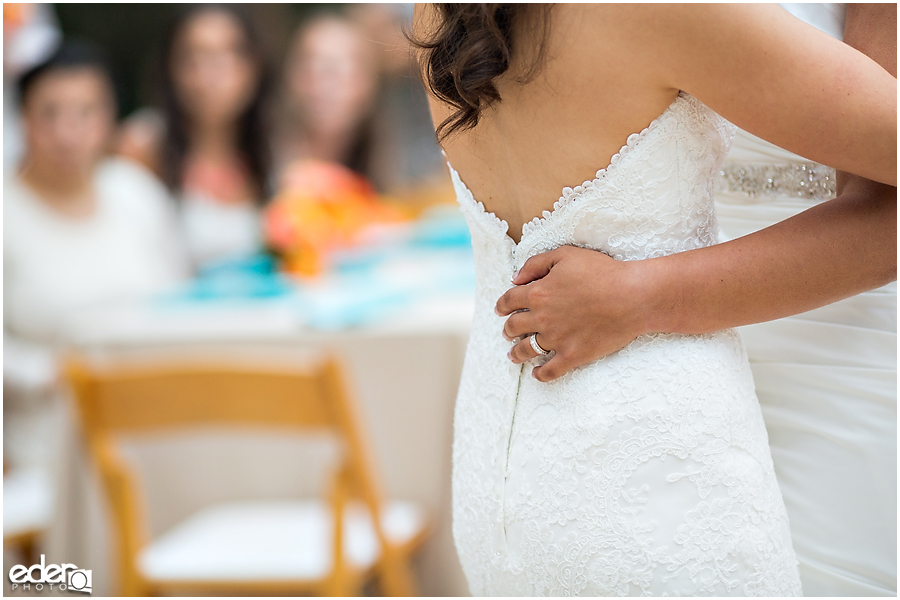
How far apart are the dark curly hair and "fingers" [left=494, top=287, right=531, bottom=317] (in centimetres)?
20

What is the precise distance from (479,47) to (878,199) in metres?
0.46

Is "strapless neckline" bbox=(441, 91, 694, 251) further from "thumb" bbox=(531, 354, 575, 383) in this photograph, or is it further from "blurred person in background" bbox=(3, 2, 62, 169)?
"blurred person in background" bbox=(3, 2, 62, 169)

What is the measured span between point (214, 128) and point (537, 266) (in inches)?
129

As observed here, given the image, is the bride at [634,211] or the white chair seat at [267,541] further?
→ the white chair seat at [267,541]

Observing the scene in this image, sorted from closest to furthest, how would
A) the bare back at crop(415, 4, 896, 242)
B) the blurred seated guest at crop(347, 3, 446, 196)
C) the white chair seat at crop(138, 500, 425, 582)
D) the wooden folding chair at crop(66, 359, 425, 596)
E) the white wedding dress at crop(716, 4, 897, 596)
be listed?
the bare back at crop(415, 4, 896, 242), the white wedding dress at crop(716, 4, 897, 596), the wooden folding chair at crop(66, 359, 425, 596), the white chair seat at crop(138, 500, 425, 582), the blurred seated guest at crop(347, 3, 446, 196)

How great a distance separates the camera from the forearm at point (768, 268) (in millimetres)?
863

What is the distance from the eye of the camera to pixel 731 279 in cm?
86

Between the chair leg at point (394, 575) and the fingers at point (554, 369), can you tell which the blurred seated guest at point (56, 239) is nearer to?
the chair leg at point (394, 575)

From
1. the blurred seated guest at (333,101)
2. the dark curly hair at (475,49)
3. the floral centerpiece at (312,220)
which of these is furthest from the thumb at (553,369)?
the blurred seated guest at (333,101)

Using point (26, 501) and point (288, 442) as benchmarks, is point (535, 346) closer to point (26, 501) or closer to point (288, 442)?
point (288, 442)

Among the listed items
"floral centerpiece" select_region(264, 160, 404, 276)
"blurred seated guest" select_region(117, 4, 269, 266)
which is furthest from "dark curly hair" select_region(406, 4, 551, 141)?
"blurred seated guest" select_region(117, 4, 269, 266)

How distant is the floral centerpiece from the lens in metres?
2.86

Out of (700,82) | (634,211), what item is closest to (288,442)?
(634,211)

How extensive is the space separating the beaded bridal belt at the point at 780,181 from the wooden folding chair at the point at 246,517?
83cm
